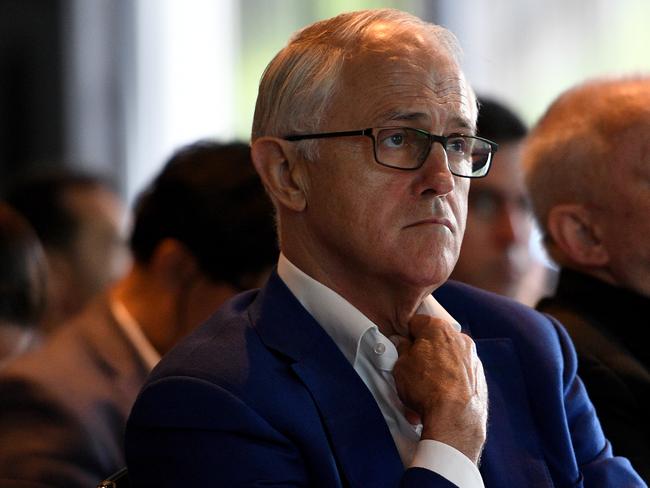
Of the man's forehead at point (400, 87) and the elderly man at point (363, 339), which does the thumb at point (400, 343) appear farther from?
the man's forehead at point (400, 87)

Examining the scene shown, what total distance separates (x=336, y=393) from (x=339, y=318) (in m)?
0.14

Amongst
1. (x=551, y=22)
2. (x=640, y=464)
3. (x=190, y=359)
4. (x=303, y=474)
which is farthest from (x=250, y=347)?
(x=551, y=22)

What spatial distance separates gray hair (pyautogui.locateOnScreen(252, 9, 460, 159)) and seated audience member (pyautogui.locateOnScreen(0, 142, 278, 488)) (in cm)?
91

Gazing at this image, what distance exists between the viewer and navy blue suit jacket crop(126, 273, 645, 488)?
5.32 ft

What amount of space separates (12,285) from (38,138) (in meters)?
5.09

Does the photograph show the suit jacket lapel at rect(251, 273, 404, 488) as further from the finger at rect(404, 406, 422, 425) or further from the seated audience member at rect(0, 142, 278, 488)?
the seated audience member at rect(0, 142, 278, 488)

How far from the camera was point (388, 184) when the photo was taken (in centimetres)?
175

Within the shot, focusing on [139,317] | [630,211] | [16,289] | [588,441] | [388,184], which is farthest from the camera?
[139,317]

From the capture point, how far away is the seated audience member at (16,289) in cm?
287

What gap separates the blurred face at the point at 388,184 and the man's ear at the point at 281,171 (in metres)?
0.03

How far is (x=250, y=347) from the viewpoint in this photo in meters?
1.72

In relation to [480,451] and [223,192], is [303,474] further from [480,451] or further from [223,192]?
[223,192]

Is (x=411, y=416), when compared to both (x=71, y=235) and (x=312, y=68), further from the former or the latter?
(x=71, y=235)

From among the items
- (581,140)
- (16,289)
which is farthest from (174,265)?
(581,140)
